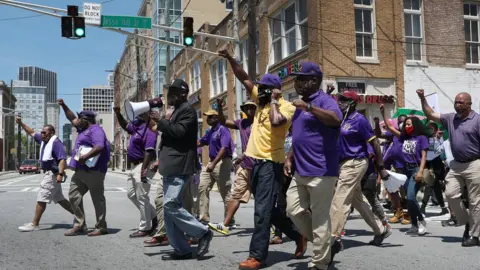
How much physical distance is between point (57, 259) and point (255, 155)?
2.69 meters

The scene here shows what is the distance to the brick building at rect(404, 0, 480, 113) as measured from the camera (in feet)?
64.7

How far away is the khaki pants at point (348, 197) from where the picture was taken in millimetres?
5516

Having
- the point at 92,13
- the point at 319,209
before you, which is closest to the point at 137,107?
the point at 319,209

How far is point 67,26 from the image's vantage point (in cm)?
1554

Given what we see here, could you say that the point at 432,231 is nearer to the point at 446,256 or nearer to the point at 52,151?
the point at 446,256

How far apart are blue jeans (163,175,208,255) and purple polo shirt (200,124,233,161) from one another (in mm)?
2729

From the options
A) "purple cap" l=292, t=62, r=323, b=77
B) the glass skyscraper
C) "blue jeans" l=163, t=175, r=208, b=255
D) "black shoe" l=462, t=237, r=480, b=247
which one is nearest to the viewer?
"purple cap" l=292, t=62, r=323, b=77

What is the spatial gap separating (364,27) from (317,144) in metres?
15.8

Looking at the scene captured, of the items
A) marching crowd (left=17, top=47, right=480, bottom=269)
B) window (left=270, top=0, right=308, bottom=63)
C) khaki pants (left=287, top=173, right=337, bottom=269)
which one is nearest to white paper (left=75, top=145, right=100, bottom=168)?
marching crowd (left=17, top=47, right=480, bottom=269)

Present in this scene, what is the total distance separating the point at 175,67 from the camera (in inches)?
1761

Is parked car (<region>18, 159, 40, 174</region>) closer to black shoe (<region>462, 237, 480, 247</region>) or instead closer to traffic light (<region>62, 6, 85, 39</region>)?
traffic light (<region>62, 6, 85, 39</region>)

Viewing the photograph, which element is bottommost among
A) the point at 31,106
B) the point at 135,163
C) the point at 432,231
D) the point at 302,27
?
the point at 432,231

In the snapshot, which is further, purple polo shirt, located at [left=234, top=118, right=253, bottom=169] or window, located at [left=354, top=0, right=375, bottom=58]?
window, located at [left=354, top=0, right=375, bottom=58]

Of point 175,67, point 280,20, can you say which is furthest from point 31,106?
point 280,20
